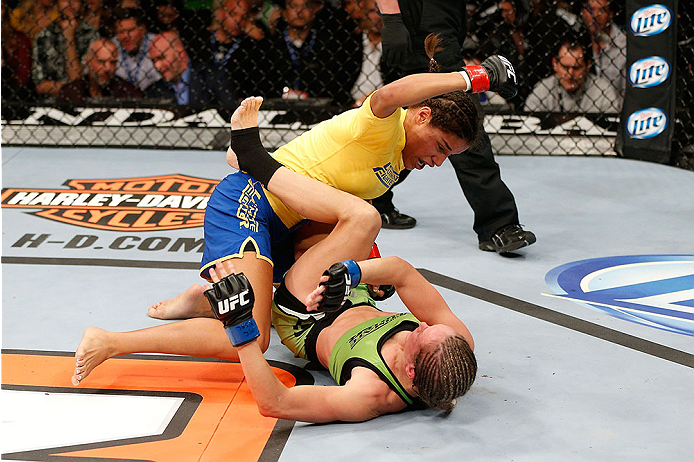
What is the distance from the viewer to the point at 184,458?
146cm

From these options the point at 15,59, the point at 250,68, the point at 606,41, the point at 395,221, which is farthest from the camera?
the point at 15,59

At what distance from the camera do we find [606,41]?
377 cm

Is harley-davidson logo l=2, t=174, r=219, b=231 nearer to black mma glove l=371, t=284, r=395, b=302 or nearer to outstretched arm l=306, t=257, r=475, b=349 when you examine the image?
black mma glove l=371, t=284, r=395, b=302

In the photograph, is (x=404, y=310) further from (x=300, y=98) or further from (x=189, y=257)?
(x=300, y=98)

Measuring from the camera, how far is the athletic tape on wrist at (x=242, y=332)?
1.44 metres

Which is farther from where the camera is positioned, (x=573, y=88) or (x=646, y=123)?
(x=573, y=88)

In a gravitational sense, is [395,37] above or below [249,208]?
above

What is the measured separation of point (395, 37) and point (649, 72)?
1.51m

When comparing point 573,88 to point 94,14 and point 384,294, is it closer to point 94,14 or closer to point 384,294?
point 384,294

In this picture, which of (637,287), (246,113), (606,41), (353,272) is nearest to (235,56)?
(606,41)

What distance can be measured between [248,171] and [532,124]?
7.88 ft

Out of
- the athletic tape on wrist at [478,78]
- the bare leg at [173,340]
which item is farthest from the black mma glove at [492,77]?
the bare leg at [173,340]

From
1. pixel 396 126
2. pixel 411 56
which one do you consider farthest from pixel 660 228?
pixel 396 126

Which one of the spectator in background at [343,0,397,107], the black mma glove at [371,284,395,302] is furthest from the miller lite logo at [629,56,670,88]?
the black mma glove at [371,284,395,302]
